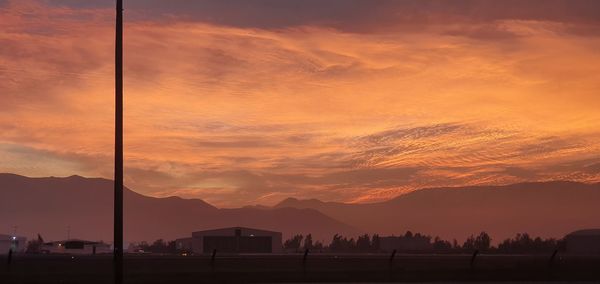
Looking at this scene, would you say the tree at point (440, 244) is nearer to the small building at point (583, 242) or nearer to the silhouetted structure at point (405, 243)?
the silhouetted structure at point (405, 243)

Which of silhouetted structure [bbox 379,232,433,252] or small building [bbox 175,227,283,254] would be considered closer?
small building [bbox 175,227,283,254]

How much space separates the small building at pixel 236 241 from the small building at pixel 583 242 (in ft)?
124

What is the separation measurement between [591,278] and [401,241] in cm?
9305

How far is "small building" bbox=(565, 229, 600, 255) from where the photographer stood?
4011 inches

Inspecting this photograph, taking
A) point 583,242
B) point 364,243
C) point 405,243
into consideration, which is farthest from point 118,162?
point 364,243

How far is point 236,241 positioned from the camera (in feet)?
386

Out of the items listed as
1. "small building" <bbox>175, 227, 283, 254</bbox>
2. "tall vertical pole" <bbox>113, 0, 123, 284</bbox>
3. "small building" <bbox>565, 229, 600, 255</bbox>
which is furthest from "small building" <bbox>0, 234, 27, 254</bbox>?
"tall vertical pole" <bbox>113, 0, 123, 284</bbox>

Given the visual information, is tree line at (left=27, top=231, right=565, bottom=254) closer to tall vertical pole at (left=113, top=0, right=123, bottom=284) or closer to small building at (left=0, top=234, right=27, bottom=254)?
small building at (left=0, top=234, right=27, bottom=254)

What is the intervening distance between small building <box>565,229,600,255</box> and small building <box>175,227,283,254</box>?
3771 cm

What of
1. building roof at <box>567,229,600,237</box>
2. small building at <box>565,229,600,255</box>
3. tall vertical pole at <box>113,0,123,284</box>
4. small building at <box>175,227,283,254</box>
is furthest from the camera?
small building at <box>175,227,283,254</box>

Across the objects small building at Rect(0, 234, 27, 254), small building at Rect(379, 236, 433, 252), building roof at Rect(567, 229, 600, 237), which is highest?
small building at Rect(0, 234, 27, 254)

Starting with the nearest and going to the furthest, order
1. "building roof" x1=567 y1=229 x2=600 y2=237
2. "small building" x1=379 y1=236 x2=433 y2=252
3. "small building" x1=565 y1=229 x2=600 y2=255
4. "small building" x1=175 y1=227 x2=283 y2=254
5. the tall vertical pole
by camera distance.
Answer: the tall vertical pole, "small building" x1=565 y1=229 x2=600 y2=255, "building roof" x1=567 y1=229 x2=600 y2=237, "small building" x1=175 y1=227 x2=283 y2=254, "small building" x1=379 y1=236 x2=433 y2=252

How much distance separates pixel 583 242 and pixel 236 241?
43.8 metres

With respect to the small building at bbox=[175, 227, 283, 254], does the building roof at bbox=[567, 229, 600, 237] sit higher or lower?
lower
